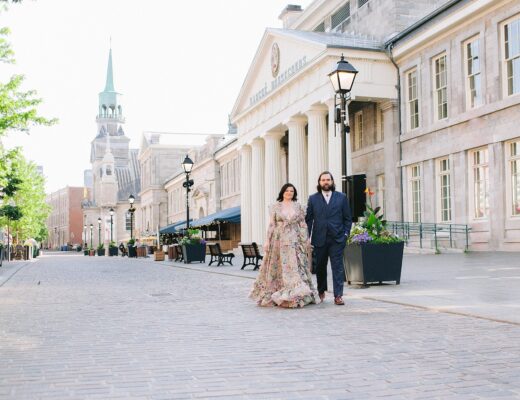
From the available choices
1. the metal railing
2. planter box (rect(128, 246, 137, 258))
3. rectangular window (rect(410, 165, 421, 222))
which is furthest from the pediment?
planter box (rect(128, 246, 137, 258))

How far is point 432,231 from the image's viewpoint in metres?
26.4

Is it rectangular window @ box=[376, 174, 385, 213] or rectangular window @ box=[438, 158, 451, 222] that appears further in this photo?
rectangular window @ box=[376, 174, 385, 213]

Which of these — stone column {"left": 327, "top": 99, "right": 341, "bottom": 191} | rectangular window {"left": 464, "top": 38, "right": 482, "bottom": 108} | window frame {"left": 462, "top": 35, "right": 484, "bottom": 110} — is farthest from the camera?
Answer: stone column {"left": 327, "top": 99, "right": 341, "bottom": 191}

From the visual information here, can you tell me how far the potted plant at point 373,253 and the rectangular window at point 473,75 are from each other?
13.0 meters

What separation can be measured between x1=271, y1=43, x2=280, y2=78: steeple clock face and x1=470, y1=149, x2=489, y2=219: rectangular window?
13.6 meters

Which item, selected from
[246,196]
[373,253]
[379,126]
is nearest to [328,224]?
[373,253]

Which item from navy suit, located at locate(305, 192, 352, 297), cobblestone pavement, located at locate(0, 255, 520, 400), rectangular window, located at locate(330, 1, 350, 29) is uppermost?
rectangular window, located at locate(330, 1, 350, 29)

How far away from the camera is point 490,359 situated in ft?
19.3

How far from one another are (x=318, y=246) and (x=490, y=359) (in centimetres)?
489

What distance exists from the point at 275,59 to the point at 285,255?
26.6 m

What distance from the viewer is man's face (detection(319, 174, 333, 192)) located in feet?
34.7

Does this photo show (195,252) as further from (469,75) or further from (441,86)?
(469,75)

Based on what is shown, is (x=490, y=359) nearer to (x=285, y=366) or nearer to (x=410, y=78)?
(x=285, y=366)

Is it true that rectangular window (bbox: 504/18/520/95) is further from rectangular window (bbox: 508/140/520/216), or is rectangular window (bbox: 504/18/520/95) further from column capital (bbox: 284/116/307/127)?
column capital (bbox: 284/116/307/127)
